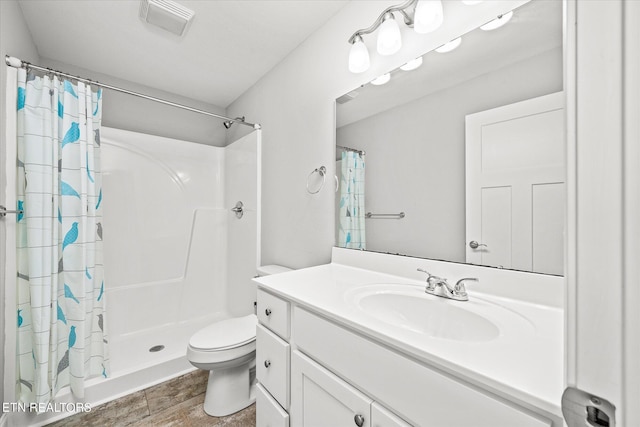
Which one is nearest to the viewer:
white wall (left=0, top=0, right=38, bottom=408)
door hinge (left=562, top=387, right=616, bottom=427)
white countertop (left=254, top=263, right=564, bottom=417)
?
door hinge (left=562, top=387, right=616, bottom=427)

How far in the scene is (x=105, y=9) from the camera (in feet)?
4.74

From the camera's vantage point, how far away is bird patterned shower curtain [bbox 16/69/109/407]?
4.42 feet

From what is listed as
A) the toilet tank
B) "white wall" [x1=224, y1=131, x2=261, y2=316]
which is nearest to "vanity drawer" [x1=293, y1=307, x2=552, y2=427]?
the toilet tank

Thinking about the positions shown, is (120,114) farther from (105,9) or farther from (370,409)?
(370,409)

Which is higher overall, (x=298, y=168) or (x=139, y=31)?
(x=139, y=31)

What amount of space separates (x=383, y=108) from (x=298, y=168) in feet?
2.21

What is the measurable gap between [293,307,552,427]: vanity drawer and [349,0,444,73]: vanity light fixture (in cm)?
116

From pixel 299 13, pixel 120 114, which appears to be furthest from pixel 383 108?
pixel 120 114

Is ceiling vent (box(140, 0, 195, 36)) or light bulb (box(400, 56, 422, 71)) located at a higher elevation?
ceiling vent (box(140, 0, 195, 36))

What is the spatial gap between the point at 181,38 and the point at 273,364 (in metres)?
1.99

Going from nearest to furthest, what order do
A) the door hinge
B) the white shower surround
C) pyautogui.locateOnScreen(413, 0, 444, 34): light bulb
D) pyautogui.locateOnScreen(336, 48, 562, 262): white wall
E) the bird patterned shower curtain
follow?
1. the door hinge
2. pyautogui.locateOnScreen(336, 48, 562, 262): white wall
3. pyautogui.locateOnScreen(413, 0, 444, 34): light bulb
4. the bird patterned shower curtain
5. the white shower surround

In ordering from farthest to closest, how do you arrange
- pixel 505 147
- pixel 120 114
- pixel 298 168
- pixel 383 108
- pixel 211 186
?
1. pixel 211 186
2. pixel 120 114
3. pixel 298 168
4. pixel 383 108
5. pixel 505 147

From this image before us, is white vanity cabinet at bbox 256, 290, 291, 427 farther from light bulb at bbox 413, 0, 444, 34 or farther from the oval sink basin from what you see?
light bulb at bbox 413, 0, 444, 34

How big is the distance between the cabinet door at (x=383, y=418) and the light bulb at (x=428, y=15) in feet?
4.29
